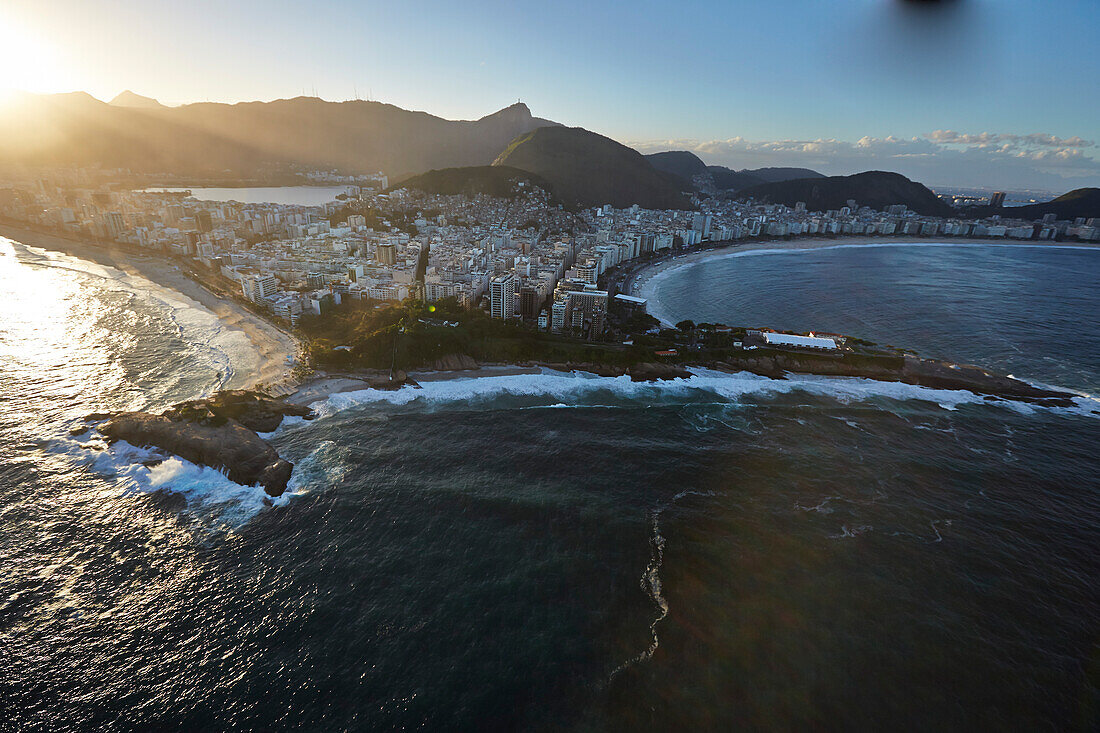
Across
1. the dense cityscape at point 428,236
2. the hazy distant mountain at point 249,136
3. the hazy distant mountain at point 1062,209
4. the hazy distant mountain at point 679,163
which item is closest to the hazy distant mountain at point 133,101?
the hazy distant mountain at point 249,136

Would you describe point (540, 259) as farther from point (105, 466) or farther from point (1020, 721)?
point (1020, 721)

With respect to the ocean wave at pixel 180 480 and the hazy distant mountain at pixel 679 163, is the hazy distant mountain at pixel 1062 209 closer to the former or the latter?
the hazy distant mountain at pixel 679 163

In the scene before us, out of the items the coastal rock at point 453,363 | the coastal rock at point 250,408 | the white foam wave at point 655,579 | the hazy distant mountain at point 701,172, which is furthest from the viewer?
the hazy distant mountain at point 701,172

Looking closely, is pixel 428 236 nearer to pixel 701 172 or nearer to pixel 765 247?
pixel 765 247

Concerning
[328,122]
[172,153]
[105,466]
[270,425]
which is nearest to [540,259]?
[270,425]

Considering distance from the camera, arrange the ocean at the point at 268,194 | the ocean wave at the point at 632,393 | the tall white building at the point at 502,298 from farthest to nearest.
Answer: the ocean at the point at 268,194, the tall white building at the point at 502,298, the ocean wave at the point at 632,393
